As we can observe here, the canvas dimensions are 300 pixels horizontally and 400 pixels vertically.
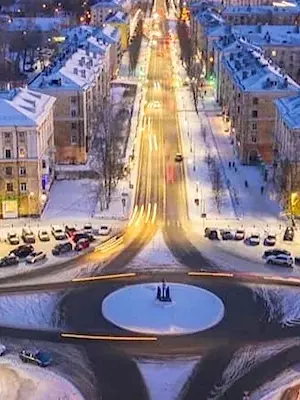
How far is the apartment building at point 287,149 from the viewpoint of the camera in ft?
161

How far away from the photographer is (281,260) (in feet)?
135

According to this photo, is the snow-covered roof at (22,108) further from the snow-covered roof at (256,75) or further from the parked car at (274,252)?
the snow-covered roof at (256,75)

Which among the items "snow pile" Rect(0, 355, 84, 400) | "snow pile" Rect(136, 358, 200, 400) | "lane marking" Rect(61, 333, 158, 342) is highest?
"lane marking" Rect(61, 333, 158, 342)

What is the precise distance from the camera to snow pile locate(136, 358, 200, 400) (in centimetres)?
2928

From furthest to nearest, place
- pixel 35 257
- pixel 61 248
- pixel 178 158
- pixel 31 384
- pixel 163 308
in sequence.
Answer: pixel 178 158, pixel 61 248, pixel 35 257, pixel 163 308, pixel 31 384

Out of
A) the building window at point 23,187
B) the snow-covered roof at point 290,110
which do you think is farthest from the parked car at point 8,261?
the snow-covered roof at point 290,110

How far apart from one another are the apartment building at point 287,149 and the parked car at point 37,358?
21.3 meters

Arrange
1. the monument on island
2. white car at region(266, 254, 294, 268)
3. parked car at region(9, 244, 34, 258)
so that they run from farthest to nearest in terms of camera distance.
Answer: parked car at region(9, 244, 34, 258) → white car at region(266, 254, 294, 268) → the monument on island

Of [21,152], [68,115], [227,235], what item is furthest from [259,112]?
[21,152]

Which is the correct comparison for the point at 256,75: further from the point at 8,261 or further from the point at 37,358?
the point at 37,358

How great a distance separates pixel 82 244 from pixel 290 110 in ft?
56.8

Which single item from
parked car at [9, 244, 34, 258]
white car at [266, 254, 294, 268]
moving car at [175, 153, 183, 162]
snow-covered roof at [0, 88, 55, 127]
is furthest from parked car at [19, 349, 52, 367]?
moving car at [175, 153, 183, 162]

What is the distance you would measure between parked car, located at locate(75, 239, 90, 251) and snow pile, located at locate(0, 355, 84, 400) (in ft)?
40.0

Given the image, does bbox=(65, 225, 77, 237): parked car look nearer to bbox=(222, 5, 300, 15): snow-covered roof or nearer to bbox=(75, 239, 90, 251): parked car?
bbox=(75, 239, 90, 251): parked car
